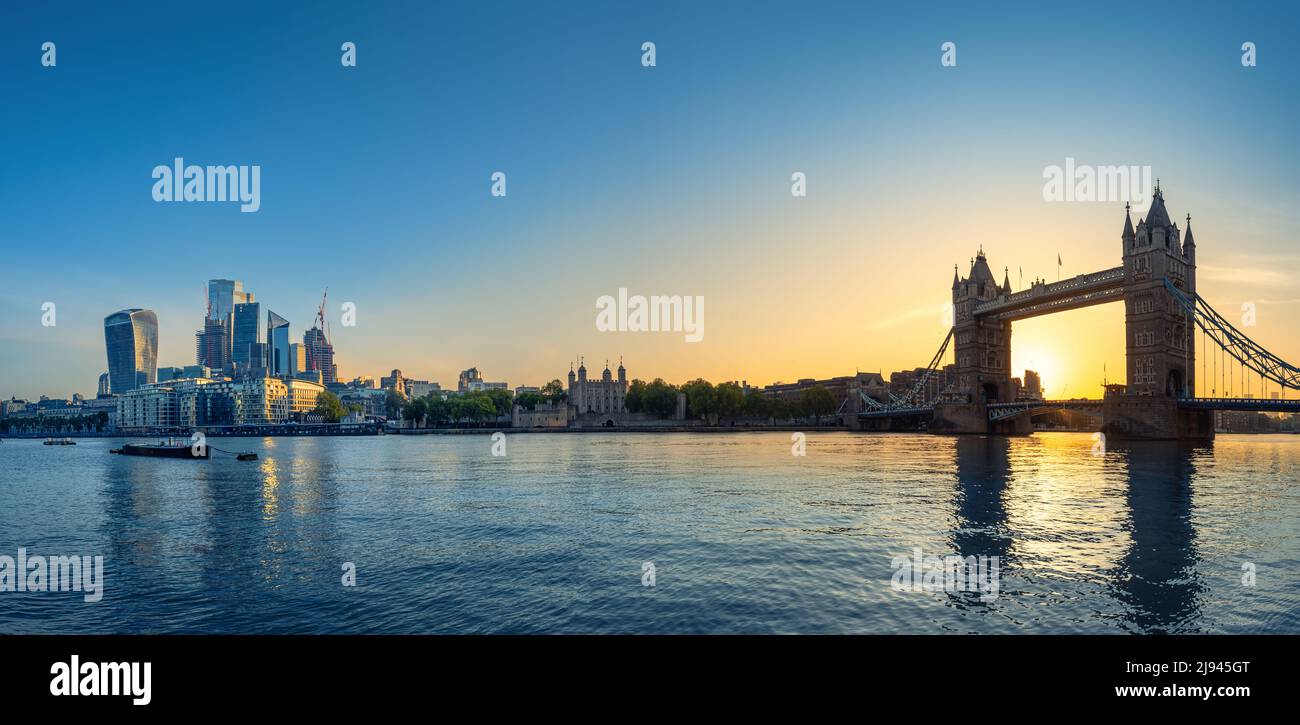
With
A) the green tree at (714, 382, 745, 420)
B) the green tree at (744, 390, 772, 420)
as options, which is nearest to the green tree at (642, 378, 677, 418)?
the green tree at (714, 382, 745, 420)

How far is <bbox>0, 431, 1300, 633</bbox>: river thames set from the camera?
13.8 meters

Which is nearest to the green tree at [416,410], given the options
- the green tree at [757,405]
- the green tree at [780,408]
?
the green tree at [757,405]

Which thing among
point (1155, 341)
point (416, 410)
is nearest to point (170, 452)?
point (416, 410)

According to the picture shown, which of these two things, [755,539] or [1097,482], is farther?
[1097,482]

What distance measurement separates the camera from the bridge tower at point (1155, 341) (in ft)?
241

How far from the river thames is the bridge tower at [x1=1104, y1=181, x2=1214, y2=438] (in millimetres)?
36992

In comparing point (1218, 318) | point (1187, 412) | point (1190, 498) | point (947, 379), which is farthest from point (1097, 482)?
point (947, 379)

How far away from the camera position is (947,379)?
14012cm

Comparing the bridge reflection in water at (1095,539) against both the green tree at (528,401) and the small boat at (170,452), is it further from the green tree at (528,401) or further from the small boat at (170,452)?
the green tree at (528,401)

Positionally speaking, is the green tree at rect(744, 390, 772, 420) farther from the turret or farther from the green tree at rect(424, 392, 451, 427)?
the turret
